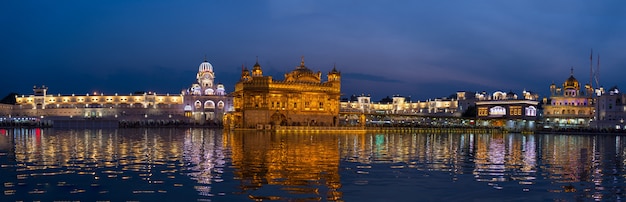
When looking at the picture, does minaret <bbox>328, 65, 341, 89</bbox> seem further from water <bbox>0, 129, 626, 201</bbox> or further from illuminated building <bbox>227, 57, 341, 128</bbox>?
water <bbox>0, 129, 626, 201</bbox>

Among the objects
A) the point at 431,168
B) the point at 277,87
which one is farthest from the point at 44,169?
the point at 277,87

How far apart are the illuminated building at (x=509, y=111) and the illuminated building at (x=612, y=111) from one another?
19.1 meters

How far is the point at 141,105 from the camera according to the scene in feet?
459

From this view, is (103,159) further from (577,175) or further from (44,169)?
(577,175)

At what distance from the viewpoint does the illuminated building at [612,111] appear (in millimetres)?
94062

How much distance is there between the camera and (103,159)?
23.4 metres

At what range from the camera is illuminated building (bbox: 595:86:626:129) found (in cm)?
9406

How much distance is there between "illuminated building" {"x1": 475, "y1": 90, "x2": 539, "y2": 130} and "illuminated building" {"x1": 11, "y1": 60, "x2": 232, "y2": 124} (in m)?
54.1

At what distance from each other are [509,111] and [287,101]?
59828 millimetres

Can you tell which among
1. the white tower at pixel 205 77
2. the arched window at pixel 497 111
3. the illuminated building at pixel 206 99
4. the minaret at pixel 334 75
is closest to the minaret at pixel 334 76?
the minaret at pixel 334 75

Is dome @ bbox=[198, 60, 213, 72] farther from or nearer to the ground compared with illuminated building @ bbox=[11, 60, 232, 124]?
farther from the ground

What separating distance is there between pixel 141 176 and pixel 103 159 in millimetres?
6556

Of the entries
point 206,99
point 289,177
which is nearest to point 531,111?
point 206,99

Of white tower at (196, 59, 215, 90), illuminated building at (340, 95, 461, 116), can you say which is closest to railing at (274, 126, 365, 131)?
white tower at (196, 59, 215, 90)
